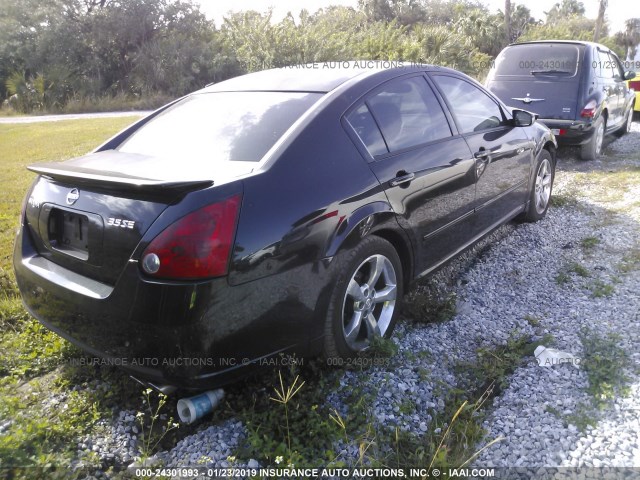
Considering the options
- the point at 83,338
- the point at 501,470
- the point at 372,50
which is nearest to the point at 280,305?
the point at 83,338

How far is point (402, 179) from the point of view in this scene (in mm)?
3061

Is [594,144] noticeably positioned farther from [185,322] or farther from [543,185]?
[185,322]

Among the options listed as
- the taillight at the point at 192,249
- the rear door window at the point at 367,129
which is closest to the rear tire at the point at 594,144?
the rear door window at the point at 367,129

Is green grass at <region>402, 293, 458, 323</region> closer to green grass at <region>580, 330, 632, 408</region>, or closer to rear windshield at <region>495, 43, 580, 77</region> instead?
green grass at <region>580, 330, 632, 408</region>

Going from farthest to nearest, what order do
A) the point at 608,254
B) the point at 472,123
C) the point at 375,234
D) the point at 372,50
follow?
the point at 372,50 → the point at 608,254 → the point at 472,123 → the point at 375,234

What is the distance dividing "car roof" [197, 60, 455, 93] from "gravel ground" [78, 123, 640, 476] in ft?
5.24

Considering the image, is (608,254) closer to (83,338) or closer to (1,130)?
(83,338)

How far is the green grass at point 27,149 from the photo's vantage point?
17.7 feet

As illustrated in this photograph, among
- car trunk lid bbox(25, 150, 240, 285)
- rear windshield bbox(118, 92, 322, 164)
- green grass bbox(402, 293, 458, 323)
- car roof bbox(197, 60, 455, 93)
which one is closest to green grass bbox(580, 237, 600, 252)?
green grass bbox(402, 293, 458, 323)

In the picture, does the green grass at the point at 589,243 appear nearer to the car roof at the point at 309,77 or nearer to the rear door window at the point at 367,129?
the car roof at the point at 309,77

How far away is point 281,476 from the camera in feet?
7.27

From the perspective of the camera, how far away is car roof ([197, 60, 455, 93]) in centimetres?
315

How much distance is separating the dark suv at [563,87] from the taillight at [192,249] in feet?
22.7

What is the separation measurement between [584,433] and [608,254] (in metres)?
2.59
